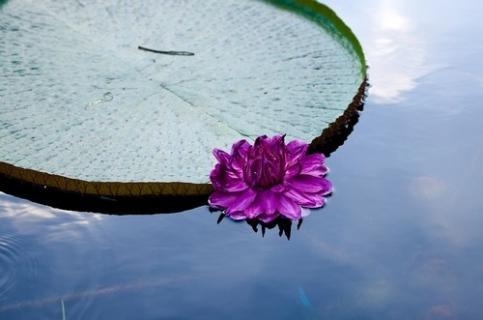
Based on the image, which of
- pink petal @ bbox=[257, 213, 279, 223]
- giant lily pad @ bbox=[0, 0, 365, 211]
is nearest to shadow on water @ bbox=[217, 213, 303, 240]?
pink petal @ bbox=[257, 213, 279, 223]

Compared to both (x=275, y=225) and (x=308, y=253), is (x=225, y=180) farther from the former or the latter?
(x=308, y=253)

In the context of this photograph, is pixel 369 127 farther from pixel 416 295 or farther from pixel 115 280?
pixel 115 280

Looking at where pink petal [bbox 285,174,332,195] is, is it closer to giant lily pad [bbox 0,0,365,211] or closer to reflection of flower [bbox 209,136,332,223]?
reflection of flower [bbox 209,136,332,223]

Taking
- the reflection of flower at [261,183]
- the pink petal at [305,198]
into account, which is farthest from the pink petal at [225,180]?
the pink petal at [305,198]

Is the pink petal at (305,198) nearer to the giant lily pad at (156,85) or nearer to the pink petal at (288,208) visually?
the pink petal at (288,208)

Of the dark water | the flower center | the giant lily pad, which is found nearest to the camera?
the dark water

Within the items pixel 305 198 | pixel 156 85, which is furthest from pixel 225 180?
pixel 156 85

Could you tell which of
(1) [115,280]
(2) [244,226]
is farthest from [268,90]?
(1) [115,280]
